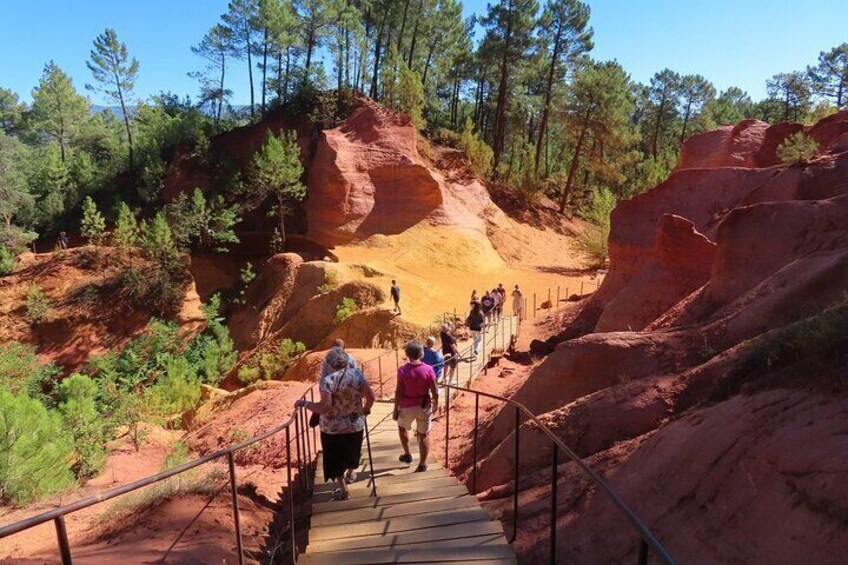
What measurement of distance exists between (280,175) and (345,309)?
10307 mm

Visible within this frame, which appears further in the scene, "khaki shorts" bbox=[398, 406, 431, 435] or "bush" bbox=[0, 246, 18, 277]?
"bush" bbox=[0, 246, 18, 277]

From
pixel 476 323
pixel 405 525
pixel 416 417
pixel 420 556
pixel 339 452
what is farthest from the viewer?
pixel 476 323

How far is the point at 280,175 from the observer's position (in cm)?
2884

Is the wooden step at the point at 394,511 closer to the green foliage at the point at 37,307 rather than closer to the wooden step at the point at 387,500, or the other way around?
the wooden step at the point at 387,500

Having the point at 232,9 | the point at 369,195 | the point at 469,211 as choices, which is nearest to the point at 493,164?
the point at 469,211

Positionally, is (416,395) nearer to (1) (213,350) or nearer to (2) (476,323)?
(2) (476,323)

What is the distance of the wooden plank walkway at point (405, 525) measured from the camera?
4.35 meters

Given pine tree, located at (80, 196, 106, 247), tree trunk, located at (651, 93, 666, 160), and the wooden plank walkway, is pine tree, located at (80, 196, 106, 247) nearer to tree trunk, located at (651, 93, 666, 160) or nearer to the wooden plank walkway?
the wooden plank walkway

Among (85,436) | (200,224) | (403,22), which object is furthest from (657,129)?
(85,436)

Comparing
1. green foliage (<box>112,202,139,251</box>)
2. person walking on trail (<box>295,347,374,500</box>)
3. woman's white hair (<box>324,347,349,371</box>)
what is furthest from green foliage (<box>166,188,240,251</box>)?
person walking on trail (<box>295,347,374,500</box>)

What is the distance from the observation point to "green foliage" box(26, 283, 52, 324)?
26.4m

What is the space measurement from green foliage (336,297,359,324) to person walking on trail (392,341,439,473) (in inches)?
602

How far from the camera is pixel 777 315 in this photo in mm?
6457

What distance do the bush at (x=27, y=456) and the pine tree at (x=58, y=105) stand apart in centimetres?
3977
